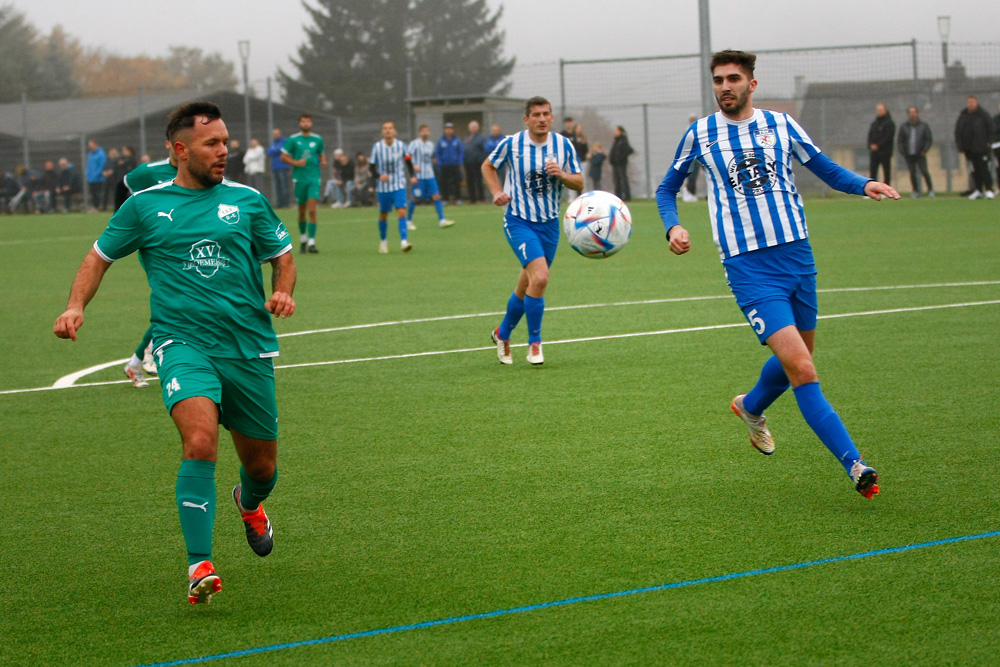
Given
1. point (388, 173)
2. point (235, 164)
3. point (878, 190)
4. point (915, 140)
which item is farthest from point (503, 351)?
point (235, 164)

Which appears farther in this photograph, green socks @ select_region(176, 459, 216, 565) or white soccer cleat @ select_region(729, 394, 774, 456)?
white soccer cleat @ select_region(729, 394, 774, 456)

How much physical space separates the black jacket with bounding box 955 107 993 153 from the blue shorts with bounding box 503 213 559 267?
20.7 metres

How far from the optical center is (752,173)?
593 centimetres

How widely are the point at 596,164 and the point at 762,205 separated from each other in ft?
94.4

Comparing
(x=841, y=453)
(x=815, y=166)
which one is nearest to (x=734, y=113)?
(x=815, y=166)

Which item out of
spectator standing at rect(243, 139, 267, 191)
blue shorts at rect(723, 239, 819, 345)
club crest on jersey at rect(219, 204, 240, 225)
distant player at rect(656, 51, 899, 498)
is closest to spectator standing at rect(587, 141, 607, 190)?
spectator standing at rect(243, 139, 267, 191)

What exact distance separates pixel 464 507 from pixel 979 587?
2346 millimetres

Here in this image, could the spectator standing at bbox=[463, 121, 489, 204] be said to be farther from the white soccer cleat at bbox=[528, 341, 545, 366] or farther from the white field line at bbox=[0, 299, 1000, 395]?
the white soccer cleat at bbox=[528, 341, 545, 366]

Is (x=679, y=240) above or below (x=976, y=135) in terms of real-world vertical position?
below

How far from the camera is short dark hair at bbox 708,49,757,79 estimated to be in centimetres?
584

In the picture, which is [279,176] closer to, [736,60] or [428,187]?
[428,187]

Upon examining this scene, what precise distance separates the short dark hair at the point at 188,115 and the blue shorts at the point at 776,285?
2.63 meters

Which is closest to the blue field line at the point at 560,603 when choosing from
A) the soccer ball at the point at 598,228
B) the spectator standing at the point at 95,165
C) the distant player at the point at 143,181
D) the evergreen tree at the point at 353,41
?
the distant player at the point at 143,181

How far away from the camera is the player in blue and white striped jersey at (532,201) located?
964 centimetres
